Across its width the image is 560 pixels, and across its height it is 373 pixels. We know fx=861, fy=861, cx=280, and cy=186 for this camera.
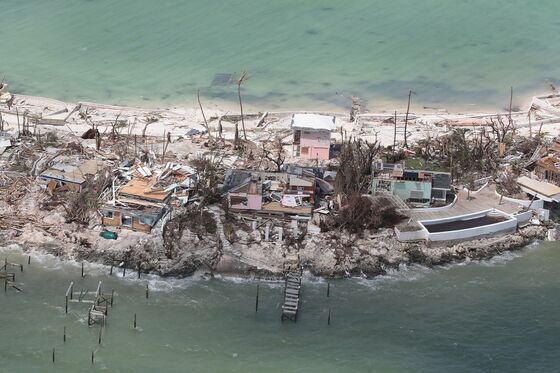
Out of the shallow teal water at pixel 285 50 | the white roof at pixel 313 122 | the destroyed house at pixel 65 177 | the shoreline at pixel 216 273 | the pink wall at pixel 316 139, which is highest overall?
the shallow teal water at pixel 285 50

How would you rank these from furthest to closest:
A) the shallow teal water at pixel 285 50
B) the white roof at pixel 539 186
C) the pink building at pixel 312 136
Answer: the shallow teal water at pixel 285 50 < the pink building at pixel 312 136 < the white roof at pixel 539 186

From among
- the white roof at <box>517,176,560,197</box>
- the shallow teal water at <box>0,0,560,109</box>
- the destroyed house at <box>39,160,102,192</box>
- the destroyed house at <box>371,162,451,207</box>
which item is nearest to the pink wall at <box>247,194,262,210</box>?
the destroyed house at <box>371,162,451,207</box>

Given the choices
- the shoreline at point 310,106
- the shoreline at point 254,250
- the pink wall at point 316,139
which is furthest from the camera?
the shoreline at point 310,106

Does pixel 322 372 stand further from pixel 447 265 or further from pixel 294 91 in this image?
pixel 294 91

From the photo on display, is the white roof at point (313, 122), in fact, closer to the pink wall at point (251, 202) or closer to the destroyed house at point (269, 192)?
the destroyed house at point (269, 192)

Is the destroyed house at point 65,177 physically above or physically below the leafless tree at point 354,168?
below

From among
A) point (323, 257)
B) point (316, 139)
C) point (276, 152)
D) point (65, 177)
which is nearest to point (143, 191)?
point (65, 177)

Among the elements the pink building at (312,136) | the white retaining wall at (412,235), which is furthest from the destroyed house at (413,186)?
the pink building at (312,136)
